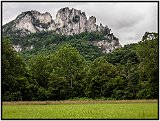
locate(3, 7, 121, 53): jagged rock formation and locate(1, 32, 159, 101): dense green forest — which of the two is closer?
locate(3, 7, 121, 53): jagged rock formation

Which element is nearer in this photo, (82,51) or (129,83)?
(82,51)

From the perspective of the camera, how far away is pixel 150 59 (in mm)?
14984

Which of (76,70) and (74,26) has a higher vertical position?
→ (74,26)

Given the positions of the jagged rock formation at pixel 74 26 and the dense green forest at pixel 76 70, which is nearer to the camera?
the jagged rock formation at pixel 74 26

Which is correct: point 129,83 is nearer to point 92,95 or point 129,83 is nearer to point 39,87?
point 92,95

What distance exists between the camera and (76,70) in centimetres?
1833

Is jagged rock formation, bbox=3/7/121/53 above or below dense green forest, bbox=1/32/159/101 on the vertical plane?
above

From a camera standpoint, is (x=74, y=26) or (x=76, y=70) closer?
(x=76, y=70)

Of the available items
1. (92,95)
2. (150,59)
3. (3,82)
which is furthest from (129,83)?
(3,82)

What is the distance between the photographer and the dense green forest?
14.8 metres

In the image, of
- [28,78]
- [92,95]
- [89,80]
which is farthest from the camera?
[89,80]

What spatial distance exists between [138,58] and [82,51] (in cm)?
393

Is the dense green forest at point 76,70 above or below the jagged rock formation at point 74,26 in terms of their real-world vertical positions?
below

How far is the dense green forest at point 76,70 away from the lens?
48.5ft
